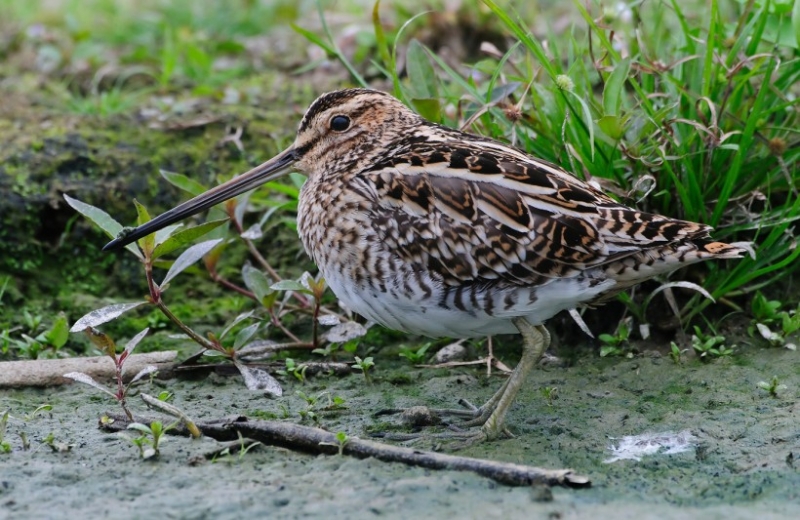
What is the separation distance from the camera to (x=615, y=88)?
4.50 m

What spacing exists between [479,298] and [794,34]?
202cm

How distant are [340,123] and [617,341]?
1447mm

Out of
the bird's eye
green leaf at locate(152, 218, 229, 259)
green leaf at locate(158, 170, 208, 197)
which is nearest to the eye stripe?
the bird's eye

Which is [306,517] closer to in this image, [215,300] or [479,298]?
[479,298]

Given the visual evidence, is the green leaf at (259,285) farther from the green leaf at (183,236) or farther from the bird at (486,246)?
the bird at (486,246)

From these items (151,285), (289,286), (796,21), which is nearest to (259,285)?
(289,286)

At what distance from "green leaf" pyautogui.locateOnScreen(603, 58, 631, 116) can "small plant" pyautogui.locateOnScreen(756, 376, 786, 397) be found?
124 cm

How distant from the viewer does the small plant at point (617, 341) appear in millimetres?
4480

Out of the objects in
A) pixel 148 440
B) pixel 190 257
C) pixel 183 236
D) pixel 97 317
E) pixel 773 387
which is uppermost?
pixel 183 236

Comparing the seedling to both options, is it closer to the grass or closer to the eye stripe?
the grass

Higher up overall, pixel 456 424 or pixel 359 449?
pixel 359 449

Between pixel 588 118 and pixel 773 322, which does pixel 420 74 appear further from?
pixel 773 322

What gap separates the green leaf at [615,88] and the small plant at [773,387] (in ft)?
4.08

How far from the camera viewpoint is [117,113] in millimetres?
6098
